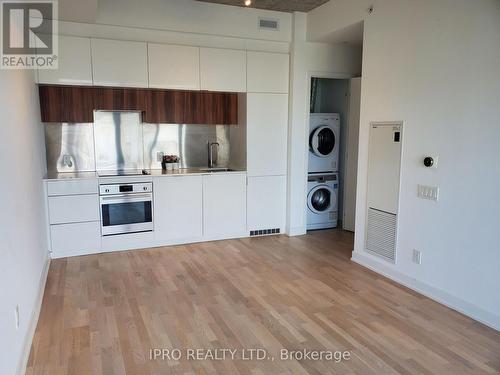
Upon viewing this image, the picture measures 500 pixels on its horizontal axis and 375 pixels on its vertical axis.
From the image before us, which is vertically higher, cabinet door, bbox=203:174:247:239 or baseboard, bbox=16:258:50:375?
cabinet door, bbox=203:174:247:239

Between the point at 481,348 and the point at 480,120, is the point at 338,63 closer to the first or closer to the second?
the point at 480,120

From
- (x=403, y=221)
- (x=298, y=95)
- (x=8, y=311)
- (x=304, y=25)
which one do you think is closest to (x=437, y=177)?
(x=403, y=221)

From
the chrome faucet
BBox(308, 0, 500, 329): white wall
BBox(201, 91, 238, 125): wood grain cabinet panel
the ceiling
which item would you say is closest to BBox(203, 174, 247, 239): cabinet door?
the chrome faucet

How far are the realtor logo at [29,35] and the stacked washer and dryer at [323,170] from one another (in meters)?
3.34

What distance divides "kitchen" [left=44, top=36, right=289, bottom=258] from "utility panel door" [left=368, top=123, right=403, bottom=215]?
1.54 metres

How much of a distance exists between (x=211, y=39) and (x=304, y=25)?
1253 mm

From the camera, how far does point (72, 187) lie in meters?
4.30

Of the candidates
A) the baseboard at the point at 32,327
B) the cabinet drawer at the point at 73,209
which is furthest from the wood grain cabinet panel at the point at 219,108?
the baseboard at the point at 32,327

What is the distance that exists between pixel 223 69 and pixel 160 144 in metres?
1.32

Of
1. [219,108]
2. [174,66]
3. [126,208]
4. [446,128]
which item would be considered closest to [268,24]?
[219,108]

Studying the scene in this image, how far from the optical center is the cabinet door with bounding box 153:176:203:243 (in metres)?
4.73

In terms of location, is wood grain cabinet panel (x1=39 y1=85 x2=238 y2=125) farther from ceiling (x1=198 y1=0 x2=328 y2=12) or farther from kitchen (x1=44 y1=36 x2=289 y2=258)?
ceiling (x1=198 y1=0 x2=328 y2=12)

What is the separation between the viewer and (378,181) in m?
3.96

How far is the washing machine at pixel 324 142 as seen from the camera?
5.46m
